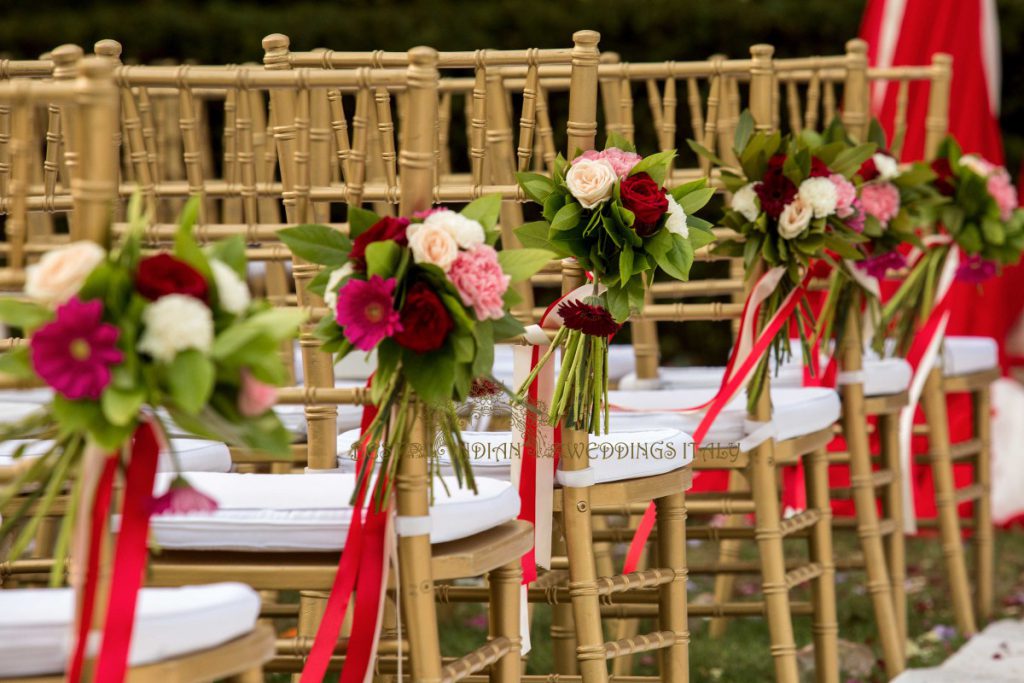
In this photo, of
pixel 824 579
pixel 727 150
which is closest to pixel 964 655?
pixel 824 579

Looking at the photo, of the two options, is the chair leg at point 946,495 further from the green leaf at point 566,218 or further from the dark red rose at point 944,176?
the green leaf at point 566,218

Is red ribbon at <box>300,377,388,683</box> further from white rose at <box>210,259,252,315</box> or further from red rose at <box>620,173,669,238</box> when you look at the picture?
red rose at <box>620,173,669,238</box>

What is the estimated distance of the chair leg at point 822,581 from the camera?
10.2 ft

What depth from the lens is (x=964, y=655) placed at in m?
3.63

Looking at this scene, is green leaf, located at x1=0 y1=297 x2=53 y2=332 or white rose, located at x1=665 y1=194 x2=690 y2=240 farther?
white rose, located at x1=665 y1=194 x2=690 y2=240

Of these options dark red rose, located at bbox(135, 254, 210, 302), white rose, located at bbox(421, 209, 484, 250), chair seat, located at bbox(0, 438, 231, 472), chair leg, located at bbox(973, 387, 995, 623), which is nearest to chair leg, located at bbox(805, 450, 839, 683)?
chair leg, located at bbox(973, 387, 995, 623)

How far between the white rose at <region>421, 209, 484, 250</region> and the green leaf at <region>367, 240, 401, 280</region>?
32mm

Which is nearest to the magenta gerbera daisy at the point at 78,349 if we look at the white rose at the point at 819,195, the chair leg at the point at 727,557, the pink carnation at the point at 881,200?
the white rose at the point at 819,195

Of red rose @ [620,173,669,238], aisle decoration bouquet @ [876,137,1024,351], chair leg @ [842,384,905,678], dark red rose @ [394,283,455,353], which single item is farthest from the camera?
aisle decoration bouquet @ [876,137,1024,351]

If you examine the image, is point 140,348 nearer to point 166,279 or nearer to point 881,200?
point 166,279

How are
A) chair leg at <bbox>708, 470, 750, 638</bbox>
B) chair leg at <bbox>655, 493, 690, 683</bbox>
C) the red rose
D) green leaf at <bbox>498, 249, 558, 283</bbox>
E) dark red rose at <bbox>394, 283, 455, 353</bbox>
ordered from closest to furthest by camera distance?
1. dark red rose at <bbox>394, 283, 455, 353</bbox>
2. green leaf at <bbox>498, 249, 558, 283</bbox>
3. the red rose
4. chair leg at <bbox>655, 493, 690, 683</bbox>
5. chair leg at <bbox>708, 470, 750, 638</bbox>

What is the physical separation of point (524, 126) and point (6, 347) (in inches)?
33.2

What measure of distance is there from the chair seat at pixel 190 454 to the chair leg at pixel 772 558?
0.99m

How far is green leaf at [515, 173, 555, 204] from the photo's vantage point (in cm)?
231
